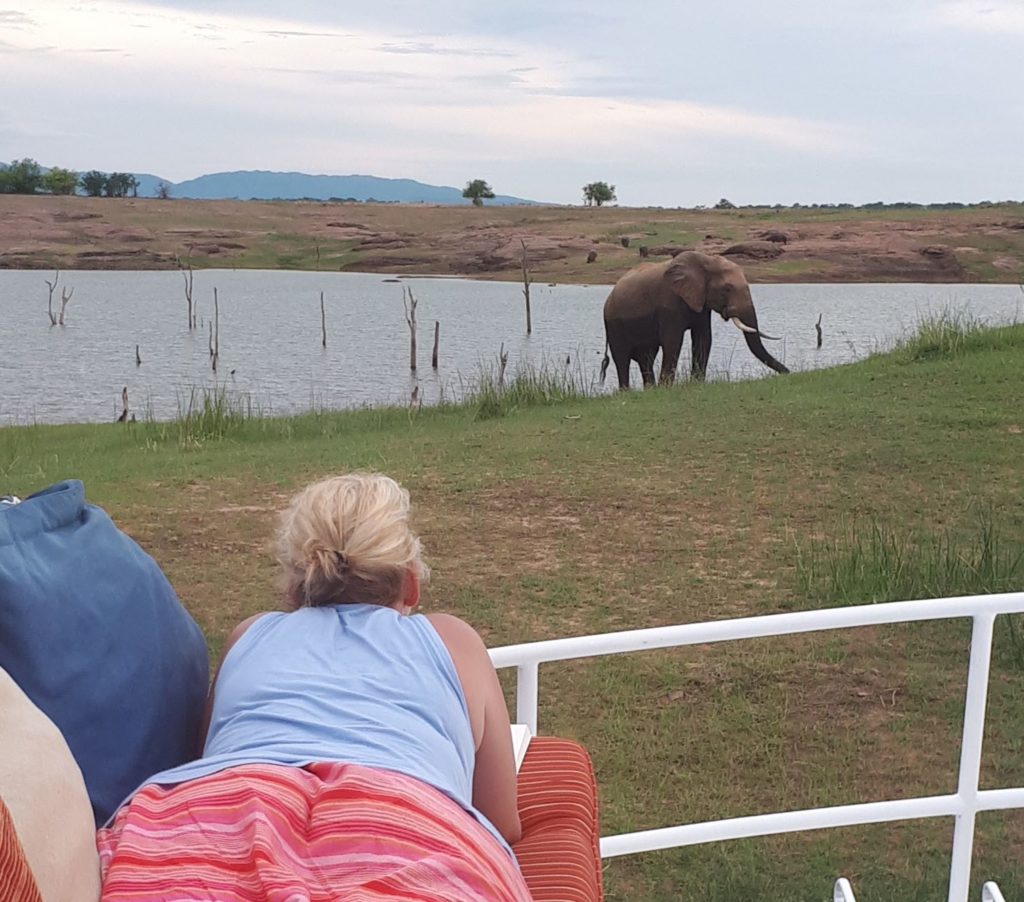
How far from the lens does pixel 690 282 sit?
16969 mm

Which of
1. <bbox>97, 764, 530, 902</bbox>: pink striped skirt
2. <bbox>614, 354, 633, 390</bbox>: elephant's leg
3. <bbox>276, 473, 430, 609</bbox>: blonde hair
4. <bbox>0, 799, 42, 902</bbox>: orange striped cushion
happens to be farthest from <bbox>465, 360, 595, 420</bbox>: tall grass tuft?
<bbox>0, 799, 42, 902</bbox>: orange striped cushion

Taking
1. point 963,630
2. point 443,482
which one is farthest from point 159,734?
point 443,482

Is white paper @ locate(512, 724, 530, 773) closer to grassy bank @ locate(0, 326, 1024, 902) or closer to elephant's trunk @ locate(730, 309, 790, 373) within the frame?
grassy bank @ locate(0, 326, 1024, 902)

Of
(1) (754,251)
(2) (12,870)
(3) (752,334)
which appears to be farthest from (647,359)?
(1) (754,251)

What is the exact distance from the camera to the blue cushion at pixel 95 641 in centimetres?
175

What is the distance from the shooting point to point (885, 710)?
4.91 m

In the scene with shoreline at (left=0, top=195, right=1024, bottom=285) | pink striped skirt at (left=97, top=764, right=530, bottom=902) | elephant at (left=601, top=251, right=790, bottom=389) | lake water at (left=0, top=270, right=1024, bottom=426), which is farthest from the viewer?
shoreline at (left=0, top=195, right=1024, bottom=285)

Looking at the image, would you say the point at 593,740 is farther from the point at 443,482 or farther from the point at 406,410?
the point at 406,410

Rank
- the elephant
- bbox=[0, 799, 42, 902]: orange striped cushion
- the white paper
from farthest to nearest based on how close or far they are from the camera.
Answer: the elephant → the white paper → bbox=[0, 799, 42, 902]: orange striped cushion

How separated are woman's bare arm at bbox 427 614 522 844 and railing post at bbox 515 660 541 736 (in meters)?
0.20

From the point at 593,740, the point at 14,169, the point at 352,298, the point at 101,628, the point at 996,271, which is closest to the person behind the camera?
the point at 101,628

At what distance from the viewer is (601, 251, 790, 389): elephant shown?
55.6 feet

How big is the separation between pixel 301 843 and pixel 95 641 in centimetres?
55

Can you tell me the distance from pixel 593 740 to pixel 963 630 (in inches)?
75.7
